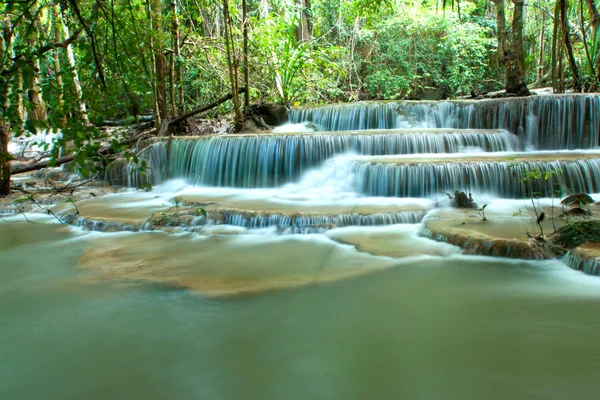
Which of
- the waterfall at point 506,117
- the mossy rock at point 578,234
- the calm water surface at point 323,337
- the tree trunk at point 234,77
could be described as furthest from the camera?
the tree trunk at point 234,77

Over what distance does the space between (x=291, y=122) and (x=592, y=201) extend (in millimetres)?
7464

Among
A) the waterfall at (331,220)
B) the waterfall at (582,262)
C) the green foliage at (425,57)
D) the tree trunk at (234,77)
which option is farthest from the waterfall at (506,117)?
the green foliage at (425,57)

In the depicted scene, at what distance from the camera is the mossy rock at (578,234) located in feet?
15.3

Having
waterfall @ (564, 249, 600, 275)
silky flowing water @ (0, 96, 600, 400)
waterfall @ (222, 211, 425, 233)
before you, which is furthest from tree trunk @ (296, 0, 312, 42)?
waterfall @ (564, 249, 600, 275)

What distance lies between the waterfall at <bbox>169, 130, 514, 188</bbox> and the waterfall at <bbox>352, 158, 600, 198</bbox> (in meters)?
1.56

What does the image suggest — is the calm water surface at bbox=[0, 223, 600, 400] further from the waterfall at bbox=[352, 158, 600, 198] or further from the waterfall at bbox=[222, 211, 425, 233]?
the waterfall at bbox=[352, 158, 600, 198]

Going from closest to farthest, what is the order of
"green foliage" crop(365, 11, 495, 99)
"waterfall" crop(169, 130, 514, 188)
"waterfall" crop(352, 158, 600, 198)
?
1. "waterfall" crop(352, 158, 600, 198)
2. "waterfall" crop(169, 130, 514, 188)
3. "green foliage" crop(365, 11, 495, 99)

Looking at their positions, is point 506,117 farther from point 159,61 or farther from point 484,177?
point 159,61

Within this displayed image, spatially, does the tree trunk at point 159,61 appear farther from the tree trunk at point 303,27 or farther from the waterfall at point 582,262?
the tree trunk at point 303,27

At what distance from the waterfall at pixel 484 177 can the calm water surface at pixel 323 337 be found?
2782 mm

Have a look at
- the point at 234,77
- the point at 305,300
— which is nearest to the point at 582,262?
the point at 305,300

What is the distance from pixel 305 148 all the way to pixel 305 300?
5.54 metres

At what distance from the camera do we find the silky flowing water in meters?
2.79

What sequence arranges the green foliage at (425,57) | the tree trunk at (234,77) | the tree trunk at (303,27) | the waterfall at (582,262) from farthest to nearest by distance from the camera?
the tree trunk at (303,27)
the green foliage at (425,57)
the tree trunk at (234,77)
the waterfall at (582,262)
